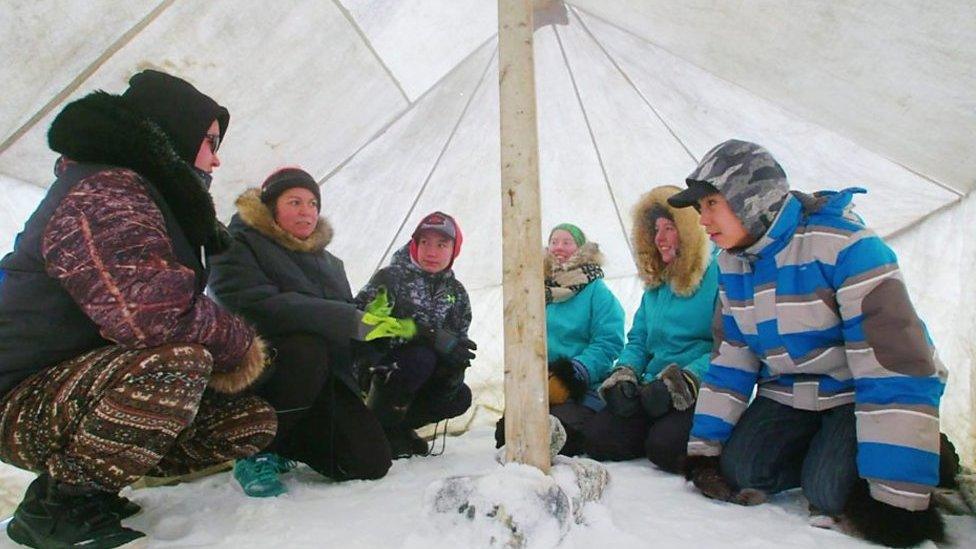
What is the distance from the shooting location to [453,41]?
8.64ft

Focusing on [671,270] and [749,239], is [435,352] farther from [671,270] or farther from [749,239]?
[749,239]

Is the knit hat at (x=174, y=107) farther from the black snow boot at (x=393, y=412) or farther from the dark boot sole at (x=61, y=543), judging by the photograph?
the black snow boot at (x=393, y=412)

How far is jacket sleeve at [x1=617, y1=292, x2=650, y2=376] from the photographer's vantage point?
2404mm

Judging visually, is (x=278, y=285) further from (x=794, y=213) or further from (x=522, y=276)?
(x=794, y=213)

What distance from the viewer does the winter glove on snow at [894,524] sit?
1264mm

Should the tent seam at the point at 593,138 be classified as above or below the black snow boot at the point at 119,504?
above

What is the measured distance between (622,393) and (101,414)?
1.62m

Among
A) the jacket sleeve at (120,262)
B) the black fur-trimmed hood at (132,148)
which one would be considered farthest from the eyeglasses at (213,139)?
the jacket sleeve at (120,262)

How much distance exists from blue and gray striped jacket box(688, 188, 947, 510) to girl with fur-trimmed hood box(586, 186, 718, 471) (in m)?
0.29

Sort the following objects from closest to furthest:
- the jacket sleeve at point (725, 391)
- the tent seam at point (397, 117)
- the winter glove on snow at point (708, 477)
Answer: the winter glove on snow at point (708, 477)
the jacket sleeve at point (725, 391)
the tent seam at point (397, 117)

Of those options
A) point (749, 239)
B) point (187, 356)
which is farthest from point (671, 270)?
point (187, 356)

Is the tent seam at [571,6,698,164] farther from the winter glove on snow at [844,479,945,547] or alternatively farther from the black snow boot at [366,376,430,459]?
the winter glove on snow at [844,479,945,547]

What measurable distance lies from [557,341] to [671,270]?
1.99ft

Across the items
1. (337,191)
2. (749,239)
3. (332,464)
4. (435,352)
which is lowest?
(332,464)
